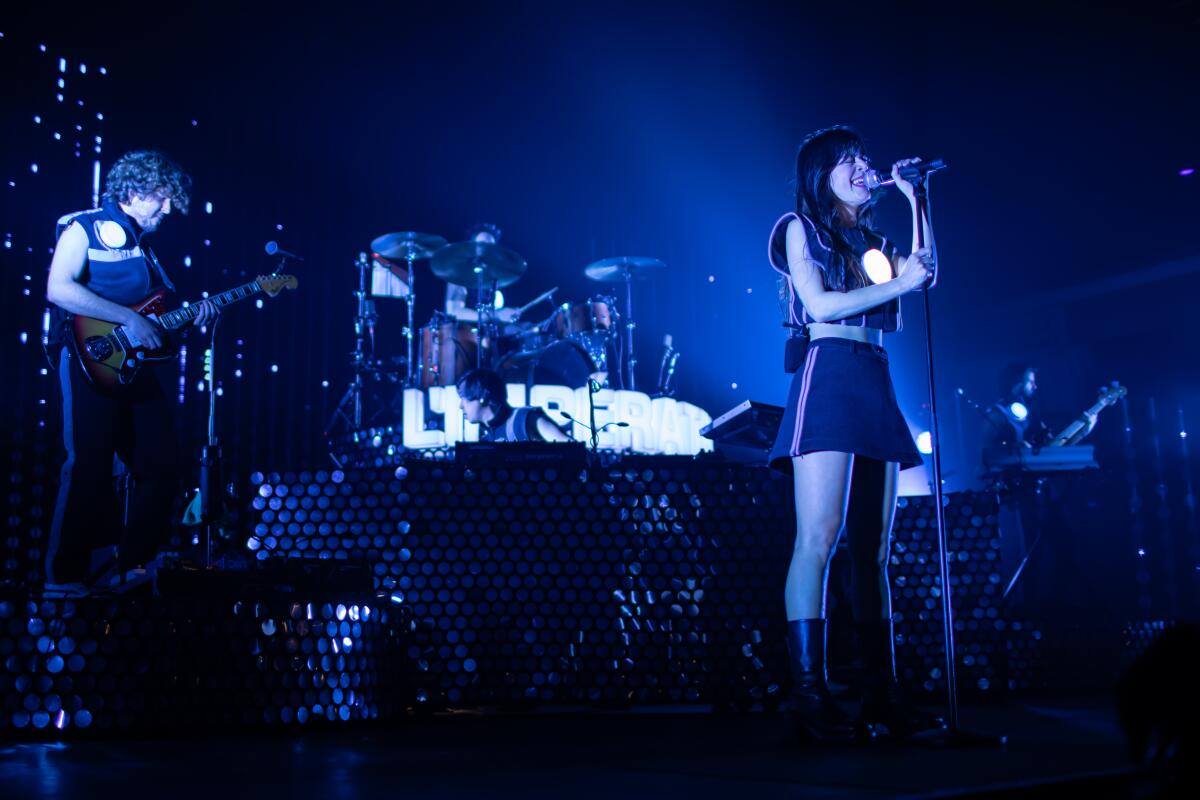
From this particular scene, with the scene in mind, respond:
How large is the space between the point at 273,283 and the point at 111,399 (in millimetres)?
1195

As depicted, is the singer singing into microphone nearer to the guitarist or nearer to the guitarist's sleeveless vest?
the guitarist

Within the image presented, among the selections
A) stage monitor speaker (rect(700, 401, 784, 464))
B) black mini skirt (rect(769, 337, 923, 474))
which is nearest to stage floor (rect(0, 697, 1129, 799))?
black mini skirt (rect(769, 337, 923, 474))

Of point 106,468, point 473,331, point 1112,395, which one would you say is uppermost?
point 473,331

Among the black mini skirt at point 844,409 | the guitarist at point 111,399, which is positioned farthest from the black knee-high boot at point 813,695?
the guitarist at point 111,399

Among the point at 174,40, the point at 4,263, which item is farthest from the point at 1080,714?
the point at 174,40

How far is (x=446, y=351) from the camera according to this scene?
8945 mm

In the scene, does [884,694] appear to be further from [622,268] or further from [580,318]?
[622,268]

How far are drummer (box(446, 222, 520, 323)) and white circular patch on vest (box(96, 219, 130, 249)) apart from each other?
5146mm

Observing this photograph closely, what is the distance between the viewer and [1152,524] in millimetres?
9016

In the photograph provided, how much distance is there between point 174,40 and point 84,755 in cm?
520

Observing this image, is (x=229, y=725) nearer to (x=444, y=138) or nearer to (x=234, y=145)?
(x=234, y=145)

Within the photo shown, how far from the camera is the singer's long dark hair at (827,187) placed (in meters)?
2.61

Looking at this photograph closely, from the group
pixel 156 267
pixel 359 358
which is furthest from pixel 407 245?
pixel 156 267

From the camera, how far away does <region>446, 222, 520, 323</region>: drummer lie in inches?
361
